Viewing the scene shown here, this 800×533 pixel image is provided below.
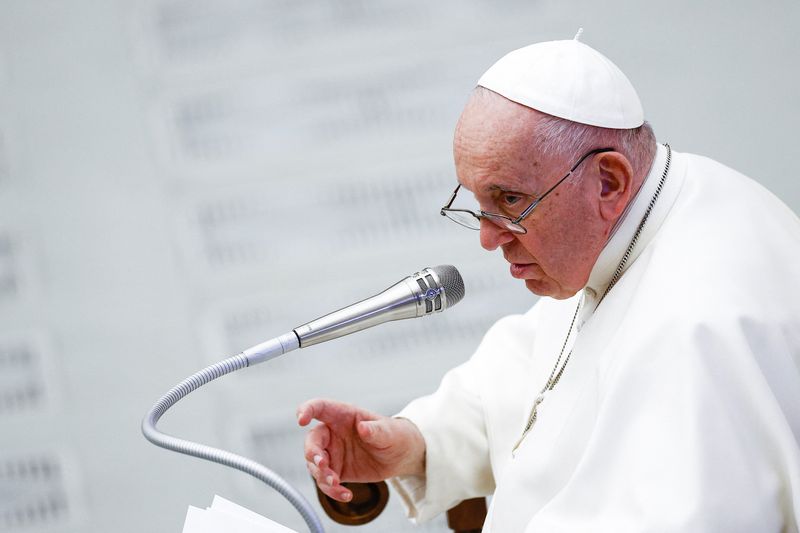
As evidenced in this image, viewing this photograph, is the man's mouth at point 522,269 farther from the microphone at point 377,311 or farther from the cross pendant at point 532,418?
the cross pendant at point 532,418

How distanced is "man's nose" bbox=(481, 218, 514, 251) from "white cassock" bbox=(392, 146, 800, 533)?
0.67 ft

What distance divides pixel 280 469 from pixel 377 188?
3.90ft

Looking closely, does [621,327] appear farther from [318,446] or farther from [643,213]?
[318,446]

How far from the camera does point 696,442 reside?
1470 mm

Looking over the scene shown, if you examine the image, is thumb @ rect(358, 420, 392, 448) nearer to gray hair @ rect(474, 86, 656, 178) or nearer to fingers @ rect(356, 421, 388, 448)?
fingers @ rect(356, 421, 388, 448)

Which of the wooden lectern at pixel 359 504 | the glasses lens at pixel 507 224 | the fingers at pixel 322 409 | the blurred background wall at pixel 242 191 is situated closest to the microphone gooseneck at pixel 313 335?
the glasses lens at pixel 507 224

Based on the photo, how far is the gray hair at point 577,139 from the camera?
1.70m

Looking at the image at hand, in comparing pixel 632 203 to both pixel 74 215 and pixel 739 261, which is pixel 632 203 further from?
pixel 74 215

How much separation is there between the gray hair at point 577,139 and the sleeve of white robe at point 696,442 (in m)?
0.36

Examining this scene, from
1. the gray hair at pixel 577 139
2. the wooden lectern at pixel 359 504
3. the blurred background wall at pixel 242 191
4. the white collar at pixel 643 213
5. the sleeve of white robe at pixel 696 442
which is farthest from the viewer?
the blurred background wall at pixel 242 191

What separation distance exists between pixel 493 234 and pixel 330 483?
59cm

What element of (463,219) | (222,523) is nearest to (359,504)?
(222,523)

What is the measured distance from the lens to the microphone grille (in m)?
1.72

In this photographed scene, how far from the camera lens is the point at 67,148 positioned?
373 cm
